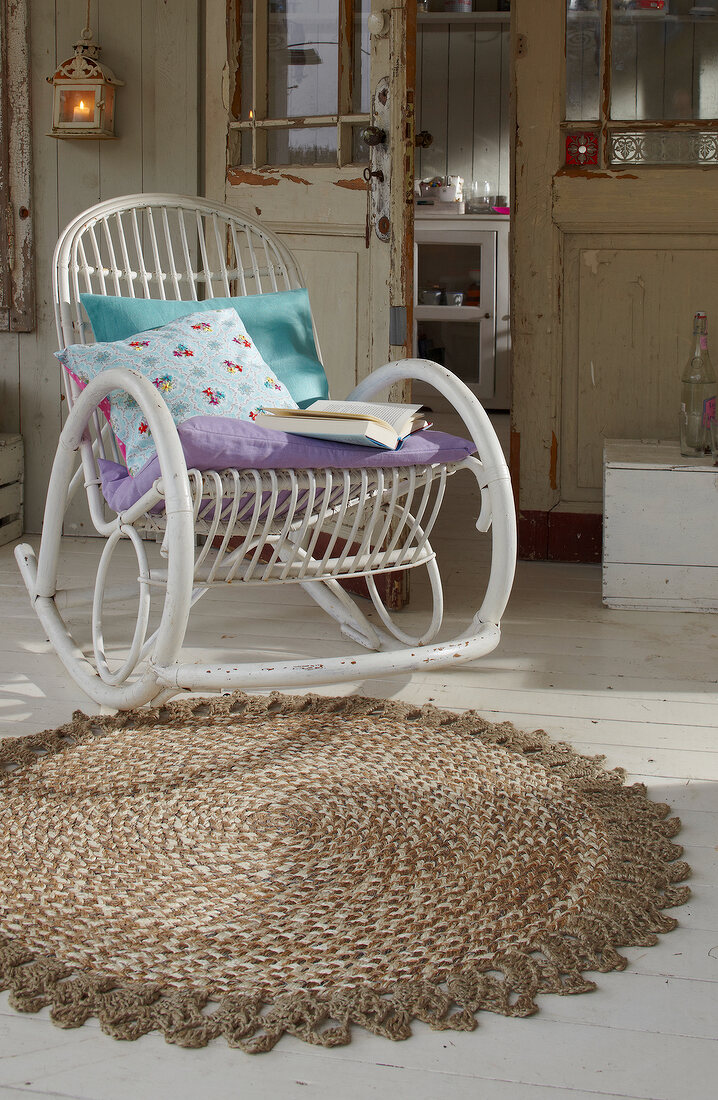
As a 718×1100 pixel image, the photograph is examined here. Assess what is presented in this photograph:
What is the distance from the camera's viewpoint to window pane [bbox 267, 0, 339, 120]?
106 inches

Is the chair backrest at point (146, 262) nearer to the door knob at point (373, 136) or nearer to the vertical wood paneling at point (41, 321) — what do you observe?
the vertical wood paneling at point (41, 321)

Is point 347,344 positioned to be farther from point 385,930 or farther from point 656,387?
point 385,930

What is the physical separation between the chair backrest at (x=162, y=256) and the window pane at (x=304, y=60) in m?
0.33

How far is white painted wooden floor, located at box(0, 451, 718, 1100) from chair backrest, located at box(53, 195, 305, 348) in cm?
70

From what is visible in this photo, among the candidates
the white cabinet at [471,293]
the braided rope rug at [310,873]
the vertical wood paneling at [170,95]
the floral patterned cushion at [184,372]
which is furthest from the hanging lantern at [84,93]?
the white cabinet at [471,293]

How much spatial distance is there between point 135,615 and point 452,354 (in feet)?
12.0

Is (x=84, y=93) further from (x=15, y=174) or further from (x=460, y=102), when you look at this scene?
(x=460, y=102)

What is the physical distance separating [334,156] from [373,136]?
0.89 ft

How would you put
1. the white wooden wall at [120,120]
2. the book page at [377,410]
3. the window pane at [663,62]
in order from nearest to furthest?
the book page at [377,410] → the window pane at [663,62] → the white wooden wall at [120,120]

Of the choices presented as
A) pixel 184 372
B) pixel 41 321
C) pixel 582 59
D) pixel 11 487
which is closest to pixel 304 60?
pixel 582 59

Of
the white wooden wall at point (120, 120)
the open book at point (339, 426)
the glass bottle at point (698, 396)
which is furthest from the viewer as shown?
the white wooden wall at point (120, 120)

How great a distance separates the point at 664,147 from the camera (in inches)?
115

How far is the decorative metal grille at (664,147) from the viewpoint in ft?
9.51

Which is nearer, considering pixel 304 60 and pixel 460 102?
pixel 304 60
